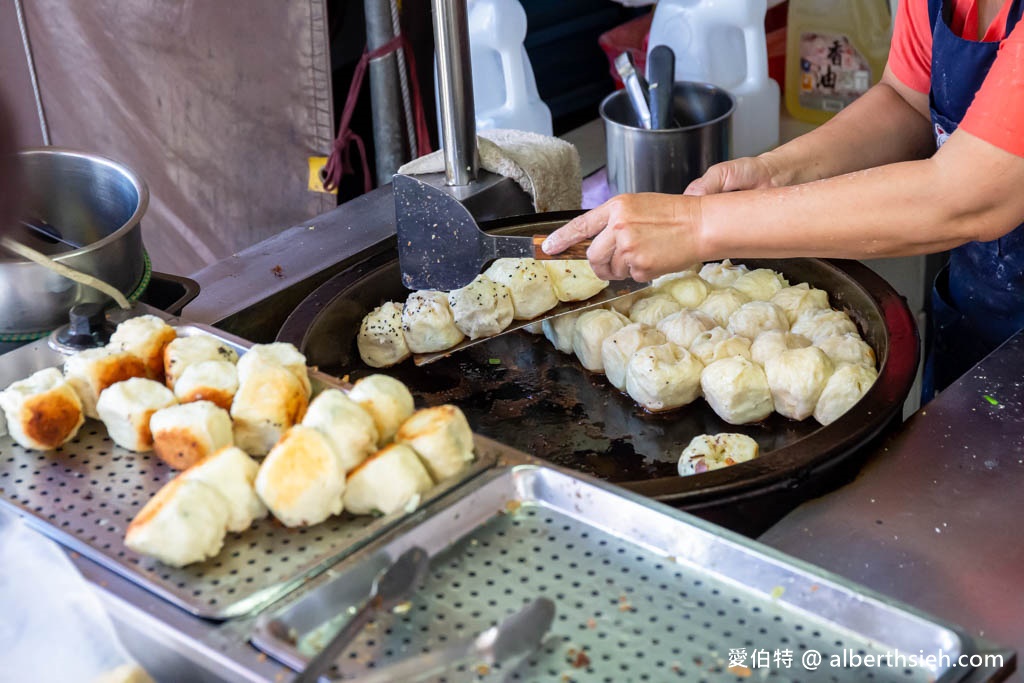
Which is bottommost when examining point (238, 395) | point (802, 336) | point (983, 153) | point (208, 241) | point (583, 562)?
point (208, 241)

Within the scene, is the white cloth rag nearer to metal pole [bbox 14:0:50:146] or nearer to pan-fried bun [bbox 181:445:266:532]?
pan-fried bun [bbox 181:445:266:532]

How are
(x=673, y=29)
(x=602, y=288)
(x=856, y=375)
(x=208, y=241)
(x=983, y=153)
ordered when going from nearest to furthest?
(x=983, y=153) < (x=856, y=375) < (x=602, y=288) < (x=673, y=29) < (x=208, y=241)

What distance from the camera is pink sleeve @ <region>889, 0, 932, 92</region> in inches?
79.8

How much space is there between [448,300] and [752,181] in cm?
68

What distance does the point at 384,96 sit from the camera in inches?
119

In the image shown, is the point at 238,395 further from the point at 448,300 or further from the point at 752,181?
the point at 752,181

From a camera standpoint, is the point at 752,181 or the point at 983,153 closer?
the point at 983,153

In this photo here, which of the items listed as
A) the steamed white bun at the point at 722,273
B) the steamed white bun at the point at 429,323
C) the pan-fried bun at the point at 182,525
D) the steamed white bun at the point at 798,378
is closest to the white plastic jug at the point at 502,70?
the steamed white bun at the point at 722,273

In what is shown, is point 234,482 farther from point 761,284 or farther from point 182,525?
point 761,284

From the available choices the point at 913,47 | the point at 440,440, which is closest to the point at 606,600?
the point at 440,440

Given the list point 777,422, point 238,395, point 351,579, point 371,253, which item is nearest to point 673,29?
point 371,253

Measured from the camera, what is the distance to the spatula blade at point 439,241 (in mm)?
1829

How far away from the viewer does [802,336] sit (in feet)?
6.49

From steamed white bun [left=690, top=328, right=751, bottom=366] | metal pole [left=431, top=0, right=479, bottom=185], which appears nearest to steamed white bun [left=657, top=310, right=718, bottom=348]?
steamed white bun [left=690, top=328, right=751, bottom=366]
